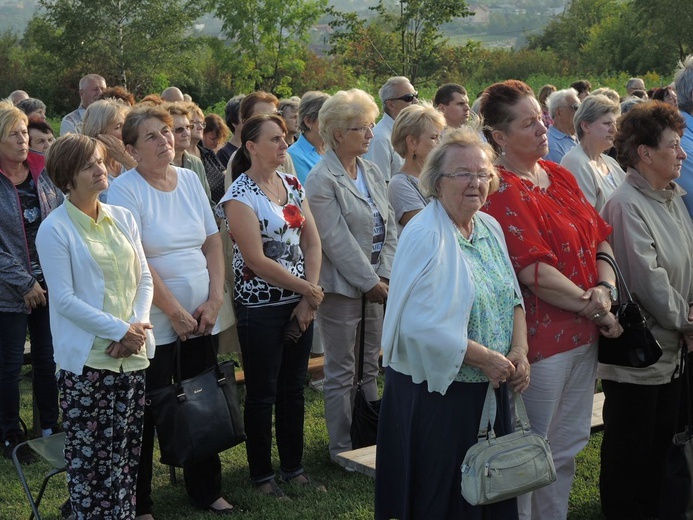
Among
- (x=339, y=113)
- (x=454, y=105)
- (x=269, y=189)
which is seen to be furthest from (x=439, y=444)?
(x=454, y=105)

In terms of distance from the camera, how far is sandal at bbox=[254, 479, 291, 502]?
498 cm

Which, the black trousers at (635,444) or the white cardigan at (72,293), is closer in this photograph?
the white cardigan at (72,293)

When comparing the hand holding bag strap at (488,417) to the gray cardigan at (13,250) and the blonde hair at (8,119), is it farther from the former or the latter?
the blonde hair at (8,119)

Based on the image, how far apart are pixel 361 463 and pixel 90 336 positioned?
5.37 ft

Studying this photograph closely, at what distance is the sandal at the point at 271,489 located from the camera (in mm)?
4980

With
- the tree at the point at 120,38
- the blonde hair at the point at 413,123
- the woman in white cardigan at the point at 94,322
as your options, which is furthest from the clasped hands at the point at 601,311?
the tree at the point at 120,38

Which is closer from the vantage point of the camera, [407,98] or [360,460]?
[360,460]

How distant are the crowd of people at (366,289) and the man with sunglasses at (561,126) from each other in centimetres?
253

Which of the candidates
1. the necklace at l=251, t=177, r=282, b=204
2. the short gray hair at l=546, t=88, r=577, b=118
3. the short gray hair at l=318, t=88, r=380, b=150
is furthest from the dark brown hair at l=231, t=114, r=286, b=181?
the short gray hair at l=546, t=88, r=577, b=118

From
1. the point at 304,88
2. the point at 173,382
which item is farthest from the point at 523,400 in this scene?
the point at 304,88

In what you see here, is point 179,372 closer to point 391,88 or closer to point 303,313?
point 303,313

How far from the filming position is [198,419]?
4484mm

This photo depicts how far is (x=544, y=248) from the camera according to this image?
393cm

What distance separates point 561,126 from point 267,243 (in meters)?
→ 4.73
